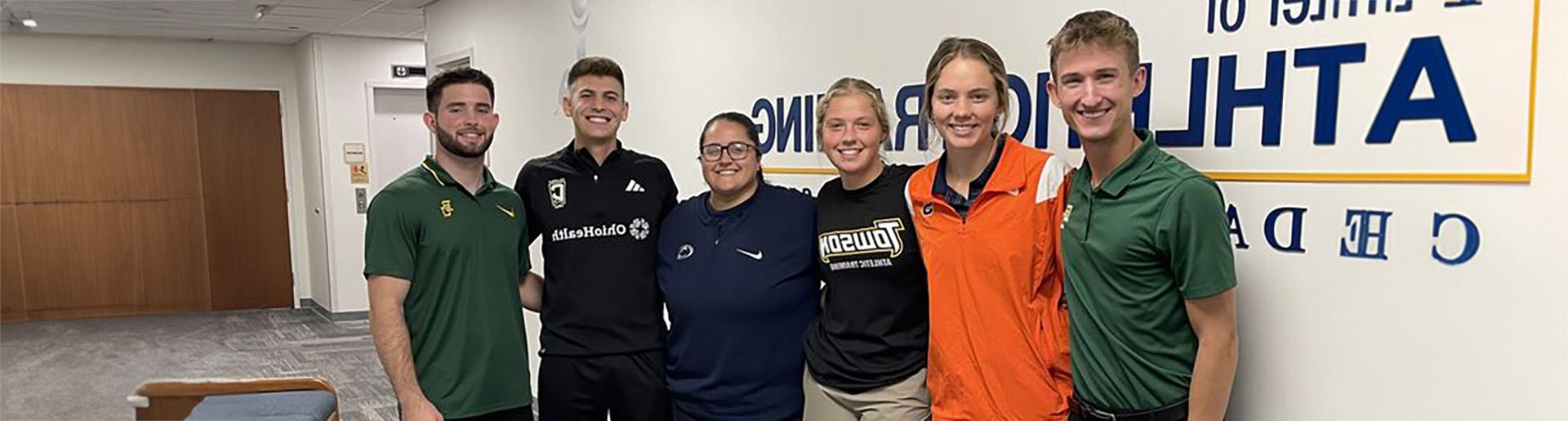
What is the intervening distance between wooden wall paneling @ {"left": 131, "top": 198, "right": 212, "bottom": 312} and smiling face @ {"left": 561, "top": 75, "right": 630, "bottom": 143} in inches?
270

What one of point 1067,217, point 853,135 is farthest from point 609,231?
point 1067,217

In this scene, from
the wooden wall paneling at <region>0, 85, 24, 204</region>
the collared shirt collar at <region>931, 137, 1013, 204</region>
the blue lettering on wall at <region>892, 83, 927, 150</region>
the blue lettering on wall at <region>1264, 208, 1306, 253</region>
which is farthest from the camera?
the wooden wall paneling at <region>0, 85, 24, 204</region>

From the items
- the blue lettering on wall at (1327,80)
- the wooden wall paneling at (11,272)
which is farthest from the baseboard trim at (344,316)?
the blue lettering on wall at (1327,80)

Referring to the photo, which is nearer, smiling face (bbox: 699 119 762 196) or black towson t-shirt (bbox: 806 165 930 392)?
black towson t-shirt (bbox: 806 165 930 392)

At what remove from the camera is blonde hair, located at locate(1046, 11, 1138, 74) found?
5.26 feet

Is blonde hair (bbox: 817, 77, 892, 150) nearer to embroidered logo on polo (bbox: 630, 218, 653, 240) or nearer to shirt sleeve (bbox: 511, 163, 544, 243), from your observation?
embroidered logo on polo (bbox: 630, 218, 653, 240)

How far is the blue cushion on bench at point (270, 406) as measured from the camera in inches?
93.1

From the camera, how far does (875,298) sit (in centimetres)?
193

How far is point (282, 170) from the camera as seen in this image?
8.02m

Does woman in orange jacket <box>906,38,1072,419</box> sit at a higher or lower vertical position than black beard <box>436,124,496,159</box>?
lower

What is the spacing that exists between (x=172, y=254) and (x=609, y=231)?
7079 mm

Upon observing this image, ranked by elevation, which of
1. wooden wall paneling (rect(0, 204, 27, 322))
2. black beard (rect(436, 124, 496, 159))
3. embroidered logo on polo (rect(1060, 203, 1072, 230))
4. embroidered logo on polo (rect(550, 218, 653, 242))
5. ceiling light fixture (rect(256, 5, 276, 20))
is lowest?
wooden wall paneling (rect(0, 204, 27, 322))

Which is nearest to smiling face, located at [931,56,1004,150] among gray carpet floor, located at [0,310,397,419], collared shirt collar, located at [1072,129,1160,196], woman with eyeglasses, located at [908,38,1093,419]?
woman with eyeglasses, located at [908,38,1093,419]

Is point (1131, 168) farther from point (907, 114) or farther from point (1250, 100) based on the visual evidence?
point (907, 114)
